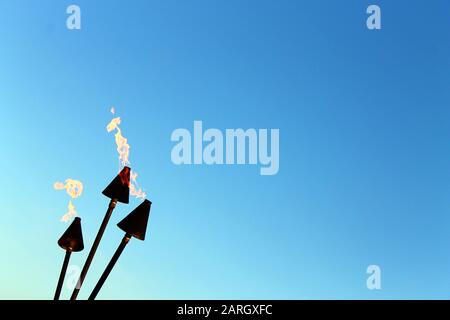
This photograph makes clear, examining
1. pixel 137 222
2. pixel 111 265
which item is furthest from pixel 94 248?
pixel 137 222

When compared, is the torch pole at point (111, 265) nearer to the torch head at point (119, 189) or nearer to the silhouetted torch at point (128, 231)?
the silhouetted torch at point (128, 231)

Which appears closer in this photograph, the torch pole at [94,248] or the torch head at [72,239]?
the torch pole at [94,248]

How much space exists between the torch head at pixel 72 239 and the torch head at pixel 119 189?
643 millimetres

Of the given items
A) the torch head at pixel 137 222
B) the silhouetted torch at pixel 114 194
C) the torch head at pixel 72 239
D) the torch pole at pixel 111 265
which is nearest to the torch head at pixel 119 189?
the silhouetted torch at pixel 114 194

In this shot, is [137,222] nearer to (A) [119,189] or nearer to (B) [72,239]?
(A) [119,189]

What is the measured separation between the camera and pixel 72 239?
4.82m

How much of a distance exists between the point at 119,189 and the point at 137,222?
16.6 inches

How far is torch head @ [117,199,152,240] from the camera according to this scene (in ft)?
14.4

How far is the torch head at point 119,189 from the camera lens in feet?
15.0
